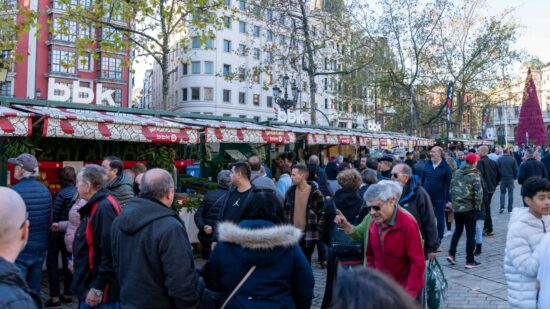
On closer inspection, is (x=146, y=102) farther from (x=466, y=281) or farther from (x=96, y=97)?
(x=466, y=281)

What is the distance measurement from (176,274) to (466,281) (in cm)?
511

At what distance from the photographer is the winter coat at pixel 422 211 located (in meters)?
4.60

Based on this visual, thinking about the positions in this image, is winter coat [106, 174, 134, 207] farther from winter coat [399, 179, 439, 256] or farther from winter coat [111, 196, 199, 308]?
winter coat [399, 179, 439, 256]

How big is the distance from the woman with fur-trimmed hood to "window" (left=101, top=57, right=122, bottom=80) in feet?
142

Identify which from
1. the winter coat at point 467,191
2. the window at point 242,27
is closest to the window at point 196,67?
the window at point 242,27

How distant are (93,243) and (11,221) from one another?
75.5 inches

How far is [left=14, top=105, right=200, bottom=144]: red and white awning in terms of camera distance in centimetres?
775

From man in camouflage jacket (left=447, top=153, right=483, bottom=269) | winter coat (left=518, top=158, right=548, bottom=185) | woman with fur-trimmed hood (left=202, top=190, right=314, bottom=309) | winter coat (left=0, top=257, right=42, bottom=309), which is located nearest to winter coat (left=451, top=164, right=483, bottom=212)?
man in camouflage jacket (left=447, top=153, right=483, bottom=269)

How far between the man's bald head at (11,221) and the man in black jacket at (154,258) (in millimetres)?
977

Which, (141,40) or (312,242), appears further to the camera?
(141,40)

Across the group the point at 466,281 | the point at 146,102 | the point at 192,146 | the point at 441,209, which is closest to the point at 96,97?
the point at 192,146

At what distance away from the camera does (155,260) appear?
2861 millimetres

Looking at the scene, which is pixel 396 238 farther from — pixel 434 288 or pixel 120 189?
pixel 120 189

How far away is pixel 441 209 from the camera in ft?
29.1
